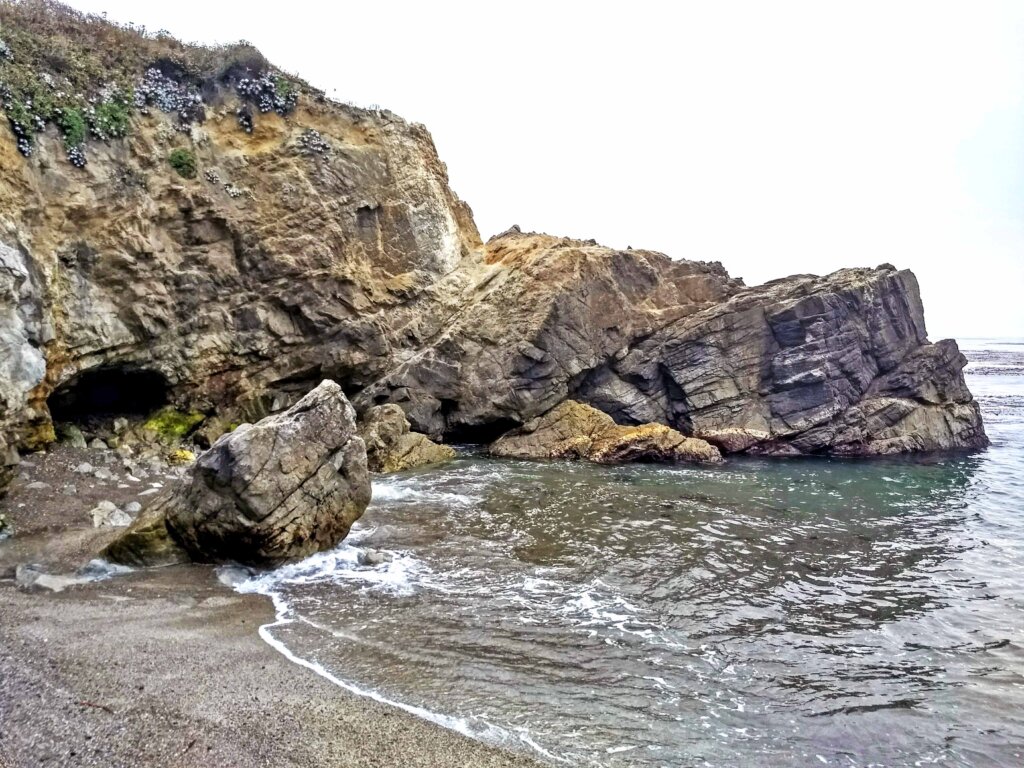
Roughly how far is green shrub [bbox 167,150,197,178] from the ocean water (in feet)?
43.4

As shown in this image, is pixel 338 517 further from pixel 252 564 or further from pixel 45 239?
pixel 45 239

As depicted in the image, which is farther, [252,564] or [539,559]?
[539,559]

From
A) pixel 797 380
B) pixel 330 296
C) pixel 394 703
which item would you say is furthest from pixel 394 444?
pixel 797 380

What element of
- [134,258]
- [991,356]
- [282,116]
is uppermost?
[282,116]

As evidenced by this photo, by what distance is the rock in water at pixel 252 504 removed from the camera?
10.8m

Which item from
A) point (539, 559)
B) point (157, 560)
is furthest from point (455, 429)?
point (157, 560)

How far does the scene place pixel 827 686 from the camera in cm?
794

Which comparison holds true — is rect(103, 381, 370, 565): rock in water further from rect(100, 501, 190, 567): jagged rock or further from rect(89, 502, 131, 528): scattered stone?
rect(89, 502, 131, 528): scattered stone

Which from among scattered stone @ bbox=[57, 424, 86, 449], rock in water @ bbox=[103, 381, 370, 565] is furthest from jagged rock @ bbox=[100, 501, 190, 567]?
scattered stone @ bbox=[57, 424, 86, 449]

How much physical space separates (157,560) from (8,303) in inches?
281

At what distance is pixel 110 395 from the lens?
2141 cm

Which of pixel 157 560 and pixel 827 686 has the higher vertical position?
pixel 157 560

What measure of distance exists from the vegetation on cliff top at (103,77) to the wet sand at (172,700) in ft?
49.5

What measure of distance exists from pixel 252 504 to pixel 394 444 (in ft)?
37.4
